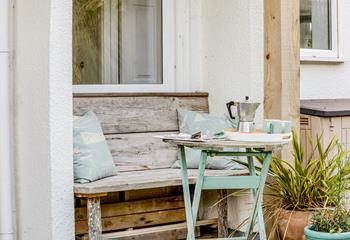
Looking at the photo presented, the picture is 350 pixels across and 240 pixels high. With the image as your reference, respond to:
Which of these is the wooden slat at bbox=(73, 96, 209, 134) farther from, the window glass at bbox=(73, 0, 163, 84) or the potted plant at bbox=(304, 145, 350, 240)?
the potted plant at bbox=(304, 145, 350, 240)

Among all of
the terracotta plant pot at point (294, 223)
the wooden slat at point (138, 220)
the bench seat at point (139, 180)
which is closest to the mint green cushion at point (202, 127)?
the bench seat at point (139, 180)

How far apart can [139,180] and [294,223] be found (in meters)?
0.84

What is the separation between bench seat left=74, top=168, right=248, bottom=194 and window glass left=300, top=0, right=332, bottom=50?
1.65m

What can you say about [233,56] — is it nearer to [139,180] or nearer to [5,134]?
[139,180]

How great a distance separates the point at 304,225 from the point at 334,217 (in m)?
0.20

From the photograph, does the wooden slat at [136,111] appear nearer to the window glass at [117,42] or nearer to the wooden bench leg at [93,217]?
the window glass at [117,42]

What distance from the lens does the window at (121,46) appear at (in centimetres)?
362

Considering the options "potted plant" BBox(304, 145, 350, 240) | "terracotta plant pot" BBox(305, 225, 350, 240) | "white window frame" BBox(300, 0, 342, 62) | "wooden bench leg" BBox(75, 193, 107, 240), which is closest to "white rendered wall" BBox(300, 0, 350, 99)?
"white window frame" BBox(300, 0, 342, 62)

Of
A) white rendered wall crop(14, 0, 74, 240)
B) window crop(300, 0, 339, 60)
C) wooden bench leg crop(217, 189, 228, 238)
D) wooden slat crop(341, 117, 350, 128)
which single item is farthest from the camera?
window crop(300, 0, 339, 60)

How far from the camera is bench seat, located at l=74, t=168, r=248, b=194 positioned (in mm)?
2814

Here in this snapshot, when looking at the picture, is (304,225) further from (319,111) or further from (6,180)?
(6,180)

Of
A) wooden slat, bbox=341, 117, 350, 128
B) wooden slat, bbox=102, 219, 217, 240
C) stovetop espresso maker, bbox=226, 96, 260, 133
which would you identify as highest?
stovetop espresso maker, bbox=226, 96, 260, 133

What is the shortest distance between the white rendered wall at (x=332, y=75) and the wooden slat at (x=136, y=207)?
1.44 m

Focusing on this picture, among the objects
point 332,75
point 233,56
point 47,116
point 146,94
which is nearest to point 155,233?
point 146,94
